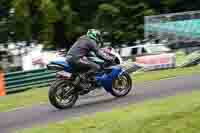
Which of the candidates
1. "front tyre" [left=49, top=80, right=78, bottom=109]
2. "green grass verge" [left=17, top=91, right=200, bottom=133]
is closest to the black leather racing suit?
"front tyre" [left=49, top=80, right=78, bottom=109]

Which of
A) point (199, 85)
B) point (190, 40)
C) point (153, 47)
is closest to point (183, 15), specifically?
point (190, 40)

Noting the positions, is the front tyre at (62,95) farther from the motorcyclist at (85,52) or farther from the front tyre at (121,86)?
the front tyre at (121,86)

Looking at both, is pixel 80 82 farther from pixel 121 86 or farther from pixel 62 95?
pixel 121 86

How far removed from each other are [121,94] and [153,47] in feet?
46.5

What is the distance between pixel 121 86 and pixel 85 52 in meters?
1.30

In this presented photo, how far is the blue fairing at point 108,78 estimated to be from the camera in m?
12.0

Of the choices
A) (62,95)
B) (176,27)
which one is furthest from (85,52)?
(176,27)

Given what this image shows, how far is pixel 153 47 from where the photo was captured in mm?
26312

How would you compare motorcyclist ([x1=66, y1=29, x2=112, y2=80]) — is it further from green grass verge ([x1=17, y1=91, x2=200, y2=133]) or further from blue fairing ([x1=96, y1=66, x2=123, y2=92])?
green grass verge ([x1=17, y1=91, x2=200, y2=133])

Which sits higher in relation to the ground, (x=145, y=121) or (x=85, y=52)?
(x=85, y=52)

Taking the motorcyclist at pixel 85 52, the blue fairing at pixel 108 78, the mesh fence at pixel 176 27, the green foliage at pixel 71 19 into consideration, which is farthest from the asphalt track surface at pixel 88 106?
the green foliage at pixel 71 19

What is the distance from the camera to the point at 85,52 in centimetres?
1183

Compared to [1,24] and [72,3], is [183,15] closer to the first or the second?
[72,3]

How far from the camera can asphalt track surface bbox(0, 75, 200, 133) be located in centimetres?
1022
